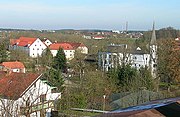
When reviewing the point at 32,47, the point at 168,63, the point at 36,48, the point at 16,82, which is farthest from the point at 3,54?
the point at 16,82

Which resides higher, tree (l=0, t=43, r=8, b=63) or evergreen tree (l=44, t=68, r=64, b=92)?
tree (l=0, t=43, r=8, b=63)

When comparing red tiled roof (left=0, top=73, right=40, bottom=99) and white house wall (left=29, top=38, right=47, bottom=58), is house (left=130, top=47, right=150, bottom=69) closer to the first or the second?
white house wall (left=29, top=38, right=47, bottom=58)

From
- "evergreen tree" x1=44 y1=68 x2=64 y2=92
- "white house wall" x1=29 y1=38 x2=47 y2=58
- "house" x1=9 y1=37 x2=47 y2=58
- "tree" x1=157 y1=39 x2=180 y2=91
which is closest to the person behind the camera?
"evergreen tree" x1=44 y1=68 x2=64 y2=92

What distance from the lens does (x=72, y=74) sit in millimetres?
35750

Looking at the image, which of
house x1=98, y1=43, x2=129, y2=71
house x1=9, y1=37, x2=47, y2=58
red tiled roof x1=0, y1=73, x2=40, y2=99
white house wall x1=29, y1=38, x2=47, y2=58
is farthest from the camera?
white house wall x1=29, y1=38, x2=47, y2=58

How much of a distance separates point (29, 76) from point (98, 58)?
2448 centimetres

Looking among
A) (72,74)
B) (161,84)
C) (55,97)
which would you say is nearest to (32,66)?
(72,74)

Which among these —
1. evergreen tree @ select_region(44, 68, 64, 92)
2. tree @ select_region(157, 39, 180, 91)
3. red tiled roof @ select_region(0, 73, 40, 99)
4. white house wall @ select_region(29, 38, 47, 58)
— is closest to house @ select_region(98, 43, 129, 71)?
tree @ select_region(157, 39, 180, 91)

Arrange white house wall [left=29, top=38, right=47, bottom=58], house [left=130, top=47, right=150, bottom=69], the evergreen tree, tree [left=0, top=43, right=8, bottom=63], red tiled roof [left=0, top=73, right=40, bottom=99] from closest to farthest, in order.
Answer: red tiled roof [left=0, top=73, right=40, bottom=99] → the evergreen tree → tree [left=0, top=43, right=8, bottom=63] → house [left=130, top=47, right=150, bottom=69] → white house wall [left=29, top=38, right=47, bottom=58]

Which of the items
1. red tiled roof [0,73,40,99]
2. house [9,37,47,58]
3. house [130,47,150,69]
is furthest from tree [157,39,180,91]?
house [9,37,47,58]

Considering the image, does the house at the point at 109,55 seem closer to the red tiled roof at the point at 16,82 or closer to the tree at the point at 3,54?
the tree at the point at 3,54

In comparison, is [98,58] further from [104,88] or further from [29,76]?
[29,76]

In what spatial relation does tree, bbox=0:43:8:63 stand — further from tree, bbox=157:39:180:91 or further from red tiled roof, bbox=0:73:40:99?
red tiled roof, bbox=0:73:40:99

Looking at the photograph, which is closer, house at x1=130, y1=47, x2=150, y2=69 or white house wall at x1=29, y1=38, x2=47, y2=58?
house at x1=130, y1=47, x2=150, y2=69
